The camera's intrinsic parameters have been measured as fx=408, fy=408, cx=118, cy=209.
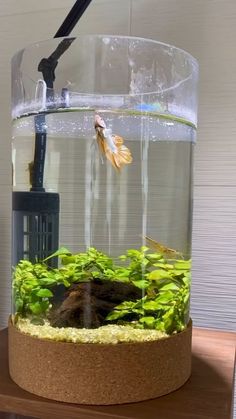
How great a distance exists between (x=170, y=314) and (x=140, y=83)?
13.1 inches

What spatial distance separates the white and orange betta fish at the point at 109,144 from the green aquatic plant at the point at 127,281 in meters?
0.14

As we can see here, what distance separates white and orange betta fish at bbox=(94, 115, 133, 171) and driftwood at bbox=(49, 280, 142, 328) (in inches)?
7.2

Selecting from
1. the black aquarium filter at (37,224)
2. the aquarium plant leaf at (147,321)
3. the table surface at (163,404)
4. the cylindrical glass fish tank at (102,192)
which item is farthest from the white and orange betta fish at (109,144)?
the table surface at (163,404)

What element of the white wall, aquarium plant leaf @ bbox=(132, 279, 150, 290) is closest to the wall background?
the white wall

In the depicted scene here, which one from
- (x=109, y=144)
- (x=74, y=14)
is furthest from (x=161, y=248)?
(x=74, y=14)

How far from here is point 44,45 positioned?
0.60m

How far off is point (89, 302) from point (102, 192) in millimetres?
155

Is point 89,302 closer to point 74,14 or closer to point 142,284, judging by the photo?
point 142,284

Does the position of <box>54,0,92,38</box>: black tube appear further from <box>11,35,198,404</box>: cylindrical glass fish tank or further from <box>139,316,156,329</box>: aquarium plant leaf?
<box>139,316,156,329</box>: aquarium plant leaf

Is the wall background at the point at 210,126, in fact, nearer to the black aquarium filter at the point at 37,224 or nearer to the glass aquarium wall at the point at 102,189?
the glass aquarium wall at the point at 102,189

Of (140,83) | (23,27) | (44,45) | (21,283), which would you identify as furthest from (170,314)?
(23,27)

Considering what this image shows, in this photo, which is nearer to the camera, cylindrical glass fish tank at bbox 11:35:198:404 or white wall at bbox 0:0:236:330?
cylindrical glass fish tank at bbox 11:35:198:404

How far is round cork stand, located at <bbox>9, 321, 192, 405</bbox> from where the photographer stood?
1.72ft

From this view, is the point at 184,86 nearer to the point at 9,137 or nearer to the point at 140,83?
the point at 140,83
